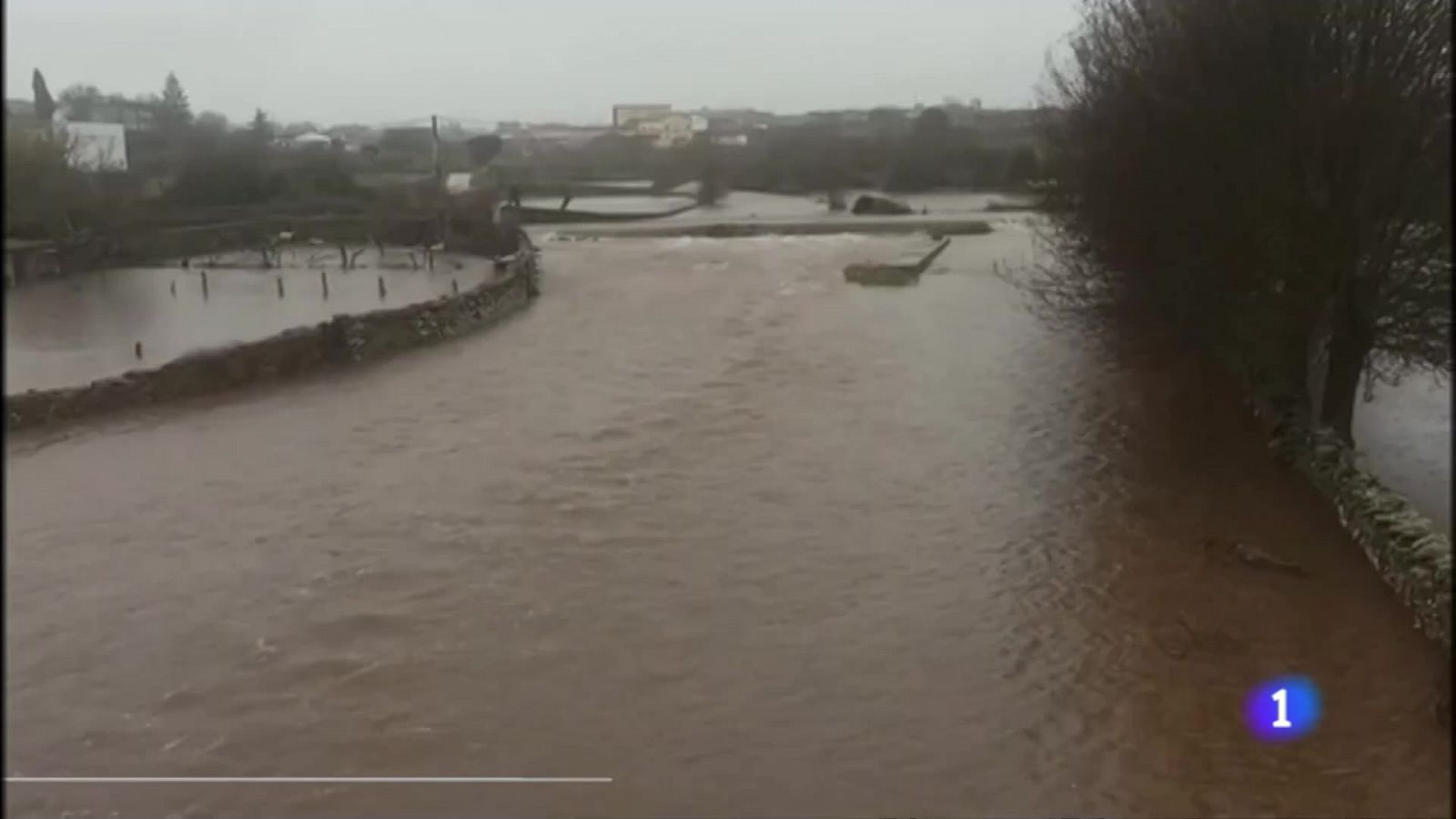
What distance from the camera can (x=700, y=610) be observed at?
8195 millimetres

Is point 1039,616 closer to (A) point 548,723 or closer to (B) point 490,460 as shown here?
(A) point 548,723

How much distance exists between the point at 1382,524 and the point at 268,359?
1252 cm

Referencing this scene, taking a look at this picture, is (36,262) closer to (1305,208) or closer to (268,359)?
(268,359)

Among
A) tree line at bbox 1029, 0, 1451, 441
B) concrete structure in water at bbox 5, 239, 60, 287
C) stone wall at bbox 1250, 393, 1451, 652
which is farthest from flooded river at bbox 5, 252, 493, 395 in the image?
stone wall at bbox 1250, 393, 1451, 652

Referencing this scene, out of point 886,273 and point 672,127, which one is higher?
point 672,127


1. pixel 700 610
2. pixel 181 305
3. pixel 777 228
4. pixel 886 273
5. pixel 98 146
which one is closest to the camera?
pixel 700 610

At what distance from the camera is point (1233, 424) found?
41.4ft

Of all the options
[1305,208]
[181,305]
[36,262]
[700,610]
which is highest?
[1305,208]

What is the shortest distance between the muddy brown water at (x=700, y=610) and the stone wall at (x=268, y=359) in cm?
45

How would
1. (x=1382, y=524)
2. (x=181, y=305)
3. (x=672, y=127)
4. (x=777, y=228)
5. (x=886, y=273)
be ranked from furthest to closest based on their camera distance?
(x=672, y=127) → (x=777, y=228) → (x=886, y=273) → (x=181, y=305) → (x=1382, y=524)

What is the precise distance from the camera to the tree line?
948 cm

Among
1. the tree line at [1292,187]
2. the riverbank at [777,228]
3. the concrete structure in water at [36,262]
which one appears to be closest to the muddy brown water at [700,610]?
the tree line at [1292,187]

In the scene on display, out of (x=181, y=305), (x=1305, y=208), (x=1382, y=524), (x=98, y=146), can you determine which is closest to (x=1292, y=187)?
(x=1305, y=208)

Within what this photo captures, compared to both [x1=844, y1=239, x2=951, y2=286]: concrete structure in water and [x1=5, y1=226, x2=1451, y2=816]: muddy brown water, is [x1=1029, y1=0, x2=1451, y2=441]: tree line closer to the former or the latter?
[x1=5, y1=226, x2=1451, y2=816]: muddy brown water
